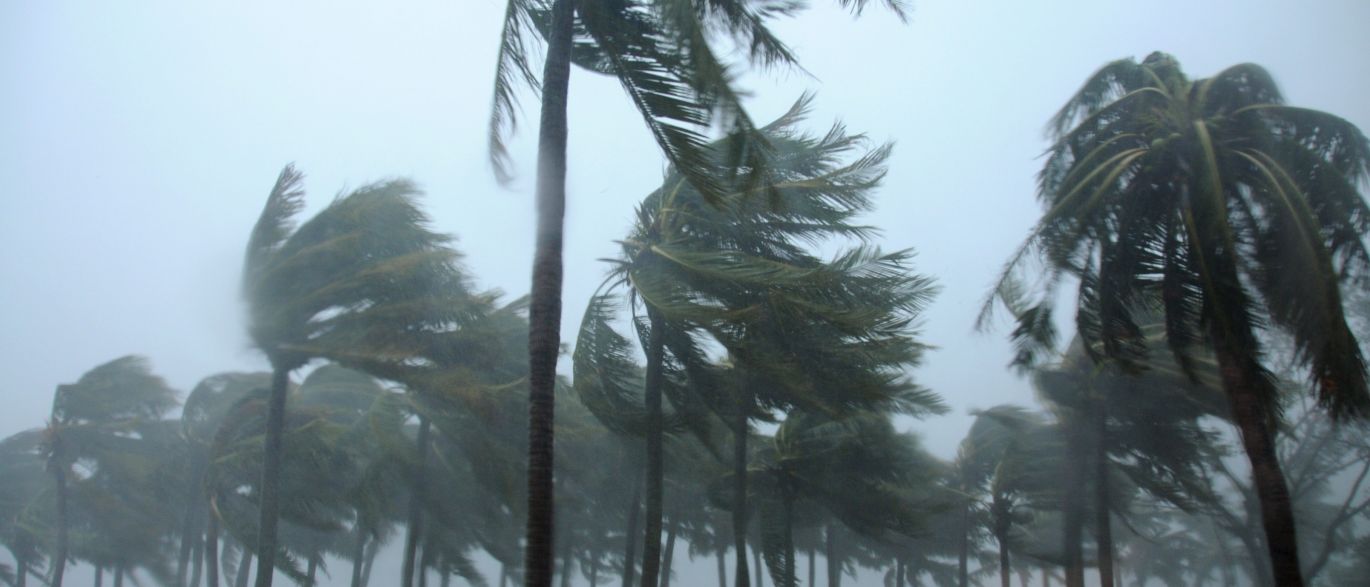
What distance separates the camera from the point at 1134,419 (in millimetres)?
19031

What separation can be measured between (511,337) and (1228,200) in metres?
14.7

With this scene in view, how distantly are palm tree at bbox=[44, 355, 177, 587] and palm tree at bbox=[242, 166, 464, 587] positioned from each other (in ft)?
40.2

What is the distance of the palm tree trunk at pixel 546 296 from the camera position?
7.94 metres

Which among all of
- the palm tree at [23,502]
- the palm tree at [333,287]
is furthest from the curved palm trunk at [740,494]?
the palm tree at [23,502]

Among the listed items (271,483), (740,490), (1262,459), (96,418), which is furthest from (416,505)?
(1262,459)

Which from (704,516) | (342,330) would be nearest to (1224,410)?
(704,516)

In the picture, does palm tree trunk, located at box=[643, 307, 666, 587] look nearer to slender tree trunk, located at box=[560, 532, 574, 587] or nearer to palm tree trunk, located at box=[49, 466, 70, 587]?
slender tree trunk, located at box=[560, 532, 574, 587]

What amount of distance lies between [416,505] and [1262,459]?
16.9 meters

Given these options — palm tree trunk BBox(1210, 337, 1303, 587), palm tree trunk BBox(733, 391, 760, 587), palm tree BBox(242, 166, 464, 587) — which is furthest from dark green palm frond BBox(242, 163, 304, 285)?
palm tree trunk BBox(1210, 337, 1303, 587)

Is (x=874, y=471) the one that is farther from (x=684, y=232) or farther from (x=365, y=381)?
(x=365, y=381)

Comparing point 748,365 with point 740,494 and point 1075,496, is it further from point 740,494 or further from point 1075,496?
point 1075,496

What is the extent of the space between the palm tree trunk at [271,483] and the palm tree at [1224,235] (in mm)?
13294

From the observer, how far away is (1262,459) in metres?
11.6

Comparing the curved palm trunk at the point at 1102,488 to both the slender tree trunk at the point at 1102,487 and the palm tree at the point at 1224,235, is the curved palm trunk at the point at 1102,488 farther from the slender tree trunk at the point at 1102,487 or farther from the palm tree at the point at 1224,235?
the palm tree at the point at 1224,235
